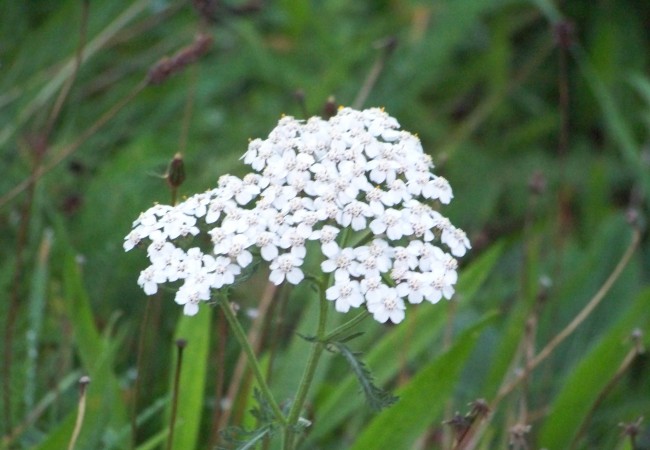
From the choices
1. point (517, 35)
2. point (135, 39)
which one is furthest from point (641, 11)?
point (135, 39)

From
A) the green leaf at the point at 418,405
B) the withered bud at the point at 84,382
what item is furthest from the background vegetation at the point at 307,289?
the withered bud at the point at 84,382

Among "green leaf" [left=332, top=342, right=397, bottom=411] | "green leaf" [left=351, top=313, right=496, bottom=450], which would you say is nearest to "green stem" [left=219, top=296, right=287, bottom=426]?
"green leaf" [left=332, top=342, right=397, bottom=411]

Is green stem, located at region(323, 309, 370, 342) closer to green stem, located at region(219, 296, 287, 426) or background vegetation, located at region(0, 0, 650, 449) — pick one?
green stem, located at region(219, 296, 287, 426)

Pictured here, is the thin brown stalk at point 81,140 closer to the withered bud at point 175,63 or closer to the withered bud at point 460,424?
the withered bud at point 175,63

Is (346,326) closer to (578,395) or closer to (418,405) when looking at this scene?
(418,405)

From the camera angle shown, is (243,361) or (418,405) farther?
(243,361)

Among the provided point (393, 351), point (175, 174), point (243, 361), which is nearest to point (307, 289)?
point (393, 351)
